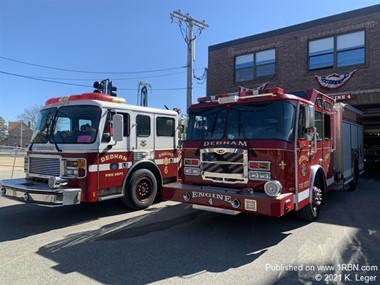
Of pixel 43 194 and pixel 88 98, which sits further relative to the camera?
pixel 88 98

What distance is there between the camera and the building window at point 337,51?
1502 centimetres

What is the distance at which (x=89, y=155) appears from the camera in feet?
22.1

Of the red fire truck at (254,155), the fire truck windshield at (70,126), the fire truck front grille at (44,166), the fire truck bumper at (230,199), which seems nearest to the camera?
the fire truck bumper at (230,199)

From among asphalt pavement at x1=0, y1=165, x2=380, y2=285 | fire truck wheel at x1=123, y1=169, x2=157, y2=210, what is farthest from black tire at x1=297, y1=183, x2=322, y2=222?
fire truck wheel at x1=123, y1=169, x2=157, y2=210

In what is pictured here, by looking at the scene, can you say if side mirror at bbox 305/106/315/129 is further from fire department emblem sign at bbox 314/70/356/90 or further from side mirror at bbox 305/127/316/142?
fire department emblem sign at bbox 314/70/356/90

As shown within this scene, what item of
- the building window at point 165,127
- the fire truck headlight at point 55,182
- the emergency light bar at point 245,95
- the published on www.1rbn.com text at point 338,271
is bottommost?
the published on www.1rbn.com text at point 338,271

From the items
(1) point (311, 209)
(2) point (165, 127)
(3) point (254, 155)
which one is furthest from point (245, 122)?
(2) point (165, 127)

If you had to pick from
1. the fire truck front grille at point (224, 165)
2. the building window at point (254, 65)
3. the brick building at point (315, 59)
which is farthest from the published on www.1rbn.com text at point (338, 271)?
the building window at point (254, 65)

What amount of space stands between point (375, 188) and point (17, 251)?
11.8 meters

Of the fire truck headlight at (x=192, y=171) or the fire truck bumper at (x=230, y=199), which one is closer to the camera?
the fire truck bumper at (x=230, y=199)

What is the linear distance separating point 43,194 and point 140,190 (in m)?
2.51

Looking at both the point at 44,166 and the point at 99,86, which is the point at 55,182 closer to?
the point at 44,166

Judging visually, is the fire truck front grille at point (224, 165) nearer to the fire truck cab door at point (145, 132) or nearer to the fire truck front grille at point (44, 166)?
the fire truck cab door at point (145, 132)

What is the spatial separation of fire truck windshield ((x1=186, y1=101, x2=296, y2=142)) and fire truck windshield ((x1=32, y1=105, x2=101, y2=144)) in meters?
2.05
